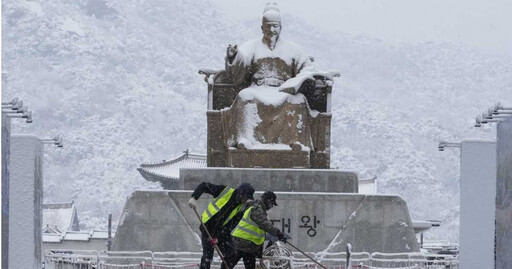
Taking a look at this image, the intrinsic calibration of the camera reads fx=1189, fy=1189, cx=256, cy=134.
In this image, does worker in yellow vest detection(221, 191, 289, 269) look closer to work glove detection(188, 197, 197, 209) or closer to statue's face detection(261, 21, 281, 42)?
work glove detection(188, 197, 197, 209)

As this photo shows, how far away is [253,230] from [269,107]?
3.85m

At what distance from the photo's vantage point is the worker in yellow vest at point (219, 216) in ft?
28.8

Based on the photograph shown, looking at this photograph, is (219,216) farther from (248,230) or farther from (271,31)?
(271,31)

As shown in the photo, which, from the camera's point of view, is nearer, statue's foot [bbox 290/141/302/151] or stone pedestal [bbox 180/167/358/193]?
stone pedestal [bbox 180/167/358/193]

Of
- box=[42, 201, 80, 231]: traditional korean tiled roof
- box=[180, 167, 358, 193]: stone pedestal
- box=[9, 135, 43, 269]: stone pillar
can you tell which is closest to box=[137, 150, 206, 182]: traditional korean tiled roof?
box=[42, 201, 80, 231]: traditional korean tiled roof

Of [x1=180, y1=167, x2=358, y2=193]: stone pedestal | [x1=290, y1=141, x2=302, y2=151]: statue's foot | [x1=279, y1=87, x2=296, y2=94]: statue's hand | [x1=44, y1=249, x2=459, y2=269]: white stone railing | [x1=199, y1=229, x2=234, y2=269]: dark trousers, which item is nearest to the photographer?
[x1=199, y1=229, x2=234, y2=269]: dark trousers

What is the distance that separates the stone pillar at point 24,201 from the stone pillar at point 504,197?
3.18 meters

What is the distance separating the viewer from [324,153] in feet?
41.0

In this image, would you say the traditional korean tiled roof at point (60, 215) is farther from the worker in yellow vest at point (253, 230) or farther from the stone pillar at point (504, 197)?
the stone pillar at point (504, 197)

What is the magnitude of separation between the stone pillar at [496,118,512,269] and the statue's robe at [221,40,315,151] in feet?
16.0

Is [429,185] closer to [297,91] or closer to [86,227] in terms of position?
[86,227]

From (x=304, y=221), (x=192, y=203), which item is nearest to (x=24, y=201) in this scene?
(x=192, y=203)

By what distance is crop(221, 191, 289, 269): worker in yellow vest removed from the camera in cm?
822

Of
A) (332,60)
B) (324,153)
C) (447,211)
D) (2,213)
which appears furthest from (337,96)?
(2,213)
